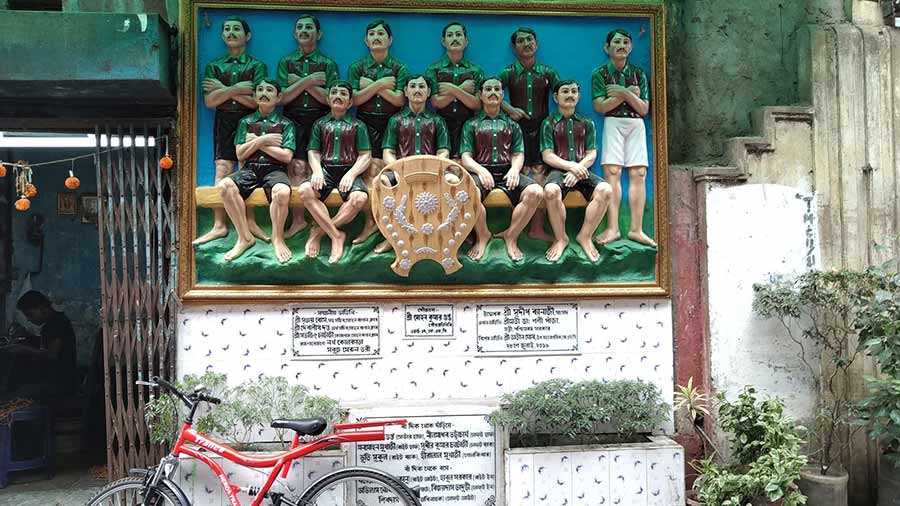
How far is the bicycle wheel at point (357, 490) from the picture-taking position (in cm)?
429

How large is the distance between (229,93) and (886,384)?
5.51 m

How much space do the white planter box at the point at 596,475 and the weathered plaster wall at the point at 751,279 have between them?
102cm

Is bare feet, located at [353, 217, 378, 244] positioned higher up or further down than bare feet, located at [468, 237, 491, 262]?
higher up

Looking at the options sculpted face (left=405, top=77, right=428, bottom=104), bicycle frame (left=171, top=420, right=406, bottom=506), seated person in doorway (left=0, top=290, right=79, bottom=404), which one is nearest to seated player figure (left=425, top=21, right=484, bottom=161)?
sculpted face (left=405, top=77, right=428, bottom=104)

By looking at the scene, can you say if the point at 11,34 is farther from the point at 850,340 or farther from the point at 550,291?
the point at 850,340

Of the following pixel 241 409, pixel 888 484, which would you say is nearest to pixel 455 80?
pixel 241 409

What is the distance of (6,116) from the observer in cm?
504

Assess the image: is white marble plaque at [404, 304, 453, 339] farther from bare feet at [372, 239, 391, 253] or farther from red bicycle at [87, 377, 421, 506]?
red bicycle at [87, 377, 421, 506]

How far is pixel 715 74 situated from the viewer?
5895mm

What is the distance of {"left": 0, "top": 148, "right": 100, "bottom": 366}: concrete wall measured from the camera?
7.70m

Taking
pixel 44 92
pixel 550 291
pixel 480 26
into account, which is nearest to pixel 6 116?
pixel 44 92

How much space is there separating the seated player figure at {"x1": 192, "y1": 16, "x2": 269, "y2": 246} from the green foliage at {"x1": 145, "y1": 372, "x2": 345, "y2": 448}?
1157 millimetres

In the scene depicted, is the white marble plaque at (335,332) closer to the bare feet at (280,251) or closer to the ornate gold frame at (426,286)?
the ornate gold frame at (426,286)

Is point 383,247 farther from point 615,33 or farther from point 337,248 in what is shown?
point 615,33
